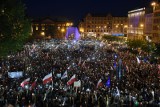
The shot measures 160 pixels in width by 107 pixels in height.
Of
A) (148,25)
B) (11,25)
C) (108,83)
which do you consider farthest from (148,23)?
(11,25)

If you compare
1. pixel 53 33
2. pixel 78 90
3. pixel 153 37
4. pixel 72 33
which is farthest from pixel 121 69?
pixel 53 33

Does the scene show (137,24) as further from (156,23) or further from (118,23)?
(118,23)

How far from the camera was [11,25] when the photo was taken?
20203 millimetres

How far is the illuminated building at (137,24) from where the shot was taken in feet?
286

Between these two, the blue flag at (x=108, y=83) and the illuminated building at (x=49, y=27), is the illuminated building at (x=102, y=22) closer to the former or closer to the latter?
the illuminated building at (x=49, y=27)

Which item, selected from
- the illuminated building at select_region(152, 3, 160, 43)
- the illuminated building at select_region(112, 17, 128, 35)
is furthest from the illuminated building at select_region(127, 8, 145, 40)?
the illuminated building at select_region(112, 17, 128, 35)

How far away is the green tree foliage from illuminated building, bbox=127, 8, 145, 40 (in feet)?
214

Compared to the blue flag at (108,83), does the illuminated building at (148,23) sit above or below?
above

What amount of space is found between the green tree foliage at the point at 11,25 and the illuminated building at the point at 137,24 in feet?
214

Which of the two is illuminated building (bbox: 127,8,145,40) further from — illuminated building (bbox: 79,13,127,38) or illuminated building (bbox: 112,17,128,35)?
illuminated building (bbox: 79,13,127,38)

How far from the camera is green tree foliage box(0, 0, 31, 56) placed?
19.3 m

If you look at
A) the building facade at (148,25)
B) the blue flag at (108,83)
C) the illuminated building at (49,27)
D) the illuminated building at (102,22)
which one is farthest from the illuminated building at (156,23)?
the illuminated building at (102,22)

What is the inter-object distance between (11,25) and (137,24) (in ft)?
255

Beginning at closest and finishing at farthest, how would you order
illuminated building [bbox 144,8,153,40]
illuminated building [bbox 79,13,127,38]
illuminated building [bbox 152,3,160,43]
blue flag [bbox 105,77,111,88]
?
blue flag [bbox 105,77,111,88] < illuminated building [bbox 152,3,160,43] < illuminated building [bbox 144,8,153,40] < illuminated building [bbox 79,13,127,38]
